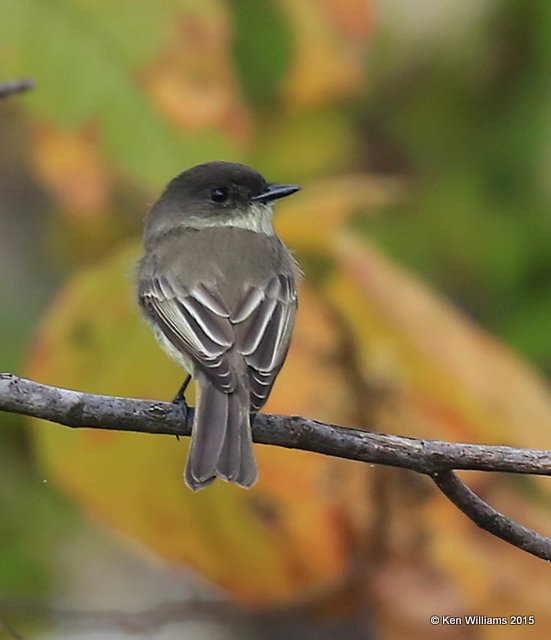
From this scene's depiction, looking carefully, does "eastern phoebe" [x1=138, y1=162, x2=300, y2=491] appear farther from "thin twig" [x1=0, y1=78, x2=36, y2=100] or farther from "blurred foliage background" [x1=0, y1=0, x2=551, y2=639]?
"thin twig" [x1=0, y1=78, x2=36, y2=100]

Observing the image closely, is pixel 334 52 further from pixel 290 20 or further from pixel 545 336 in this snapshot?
pixel 545 336

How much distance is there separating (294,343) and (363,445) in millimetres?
1002

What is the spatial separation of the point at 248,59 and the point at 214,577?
1.50 meters

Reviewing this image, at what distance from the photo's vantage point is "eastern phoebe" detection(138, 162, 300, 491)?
107 inches

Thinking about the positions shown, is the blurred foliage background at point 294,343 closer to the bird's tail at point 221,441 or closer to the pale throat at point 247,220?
the pale throat at point 247,220

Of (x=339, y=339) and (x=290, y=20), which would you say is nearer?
(x=339, y=339)

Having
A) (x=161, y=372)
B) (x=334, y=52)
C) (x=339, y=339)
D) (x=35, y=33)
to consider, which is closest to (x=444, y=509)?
(x=339, y=339)

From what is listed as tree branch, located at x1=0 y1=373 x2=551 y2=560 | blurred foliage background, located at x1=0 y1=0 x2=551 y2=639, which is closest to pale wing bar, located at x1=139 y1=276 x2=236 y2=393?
blurred foliage background, located at x1=0 y1=0 x2=551 y2=639

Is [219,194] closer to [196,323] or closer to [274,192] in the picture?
[274,192]

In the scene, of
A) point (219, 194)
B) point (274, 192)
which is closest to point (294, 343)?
point (274, 192)

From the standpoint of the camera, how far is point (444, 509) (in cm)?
345

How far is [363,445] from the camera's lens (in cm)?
238

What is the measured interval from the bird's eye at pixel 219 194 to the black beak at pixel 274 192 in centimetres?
11

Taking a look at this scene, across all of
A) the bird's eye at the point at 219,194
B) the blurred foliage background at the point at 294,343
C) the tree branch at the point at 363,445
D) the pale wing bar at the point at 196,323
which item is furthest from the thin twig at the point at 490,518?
the bird's eye at the point at 219,194
